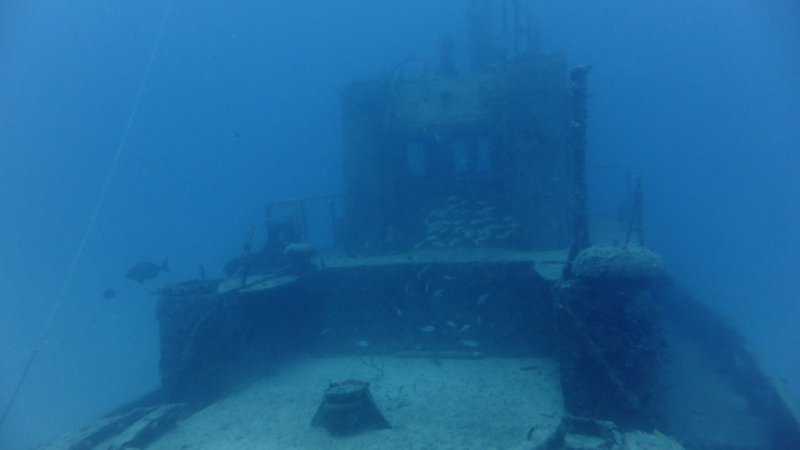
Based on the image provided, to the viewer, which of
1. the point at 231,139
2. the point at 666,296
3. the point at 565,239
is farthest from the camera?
the point at 231,139

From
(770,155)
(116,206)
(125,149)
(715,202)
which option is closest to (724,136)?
(770,155)

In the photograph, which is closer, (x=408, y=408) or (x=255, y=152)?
(x=408, y=408)

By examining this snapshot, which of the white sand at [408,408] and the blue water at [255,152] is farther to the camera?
the blue water at [255,152]

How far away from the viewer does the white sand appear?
6.19 metres

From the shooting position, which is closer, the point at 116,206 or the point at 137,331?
the point at 137,331

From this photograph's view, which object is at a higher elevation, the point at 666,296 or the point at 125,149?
the point at 125,149

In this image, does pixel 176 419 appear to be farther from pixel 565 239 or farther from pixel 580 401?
pixel 565 239

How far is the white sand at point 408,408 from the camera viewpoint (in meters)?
6.19

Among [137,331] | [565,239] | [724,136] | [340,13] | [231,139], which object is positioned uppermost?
[340,13]

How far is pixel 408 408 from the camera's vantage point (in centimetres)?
719

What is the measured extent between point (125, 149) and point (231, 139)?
42.3 meters

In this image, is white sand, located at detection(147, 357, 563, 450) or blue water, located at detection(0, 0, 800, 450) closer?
white sand, located at detection(147, 357, 563, 450)

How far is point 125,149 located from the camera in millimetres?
159125

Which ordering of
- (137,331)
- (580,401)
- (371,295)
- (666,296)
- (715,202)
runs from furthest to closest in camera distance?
(715,202) < (137,331) < (666,296) < (371,295) < (580,401)
